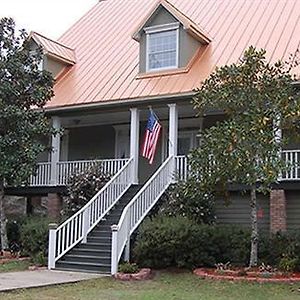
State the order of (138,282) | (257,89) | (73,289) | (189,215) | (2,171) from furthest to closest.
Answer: (2,171) < (189,215) < (257,89) < (138,282) < (73,289)

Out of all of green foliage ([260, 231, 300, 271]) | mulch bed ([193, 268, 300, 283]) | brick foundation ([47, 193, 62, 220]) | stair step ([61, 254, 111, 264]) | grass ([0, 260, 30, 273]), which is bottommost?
grass ([0, 260, 30, 273])

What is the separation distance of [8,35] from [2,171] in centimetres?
463

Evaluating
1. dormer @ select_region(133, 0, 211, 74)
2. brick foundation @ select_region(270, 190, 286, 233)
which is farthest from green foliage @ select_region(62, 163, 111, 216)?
brick foundation @ select_region(270, 190, 286, 233)

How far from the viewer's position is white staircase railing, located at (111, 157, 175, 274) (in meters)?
15.1

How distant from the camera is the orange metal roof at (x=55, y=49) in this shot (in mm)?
22562

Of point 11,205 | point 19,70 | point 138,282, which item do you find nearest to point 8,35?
point 19,70

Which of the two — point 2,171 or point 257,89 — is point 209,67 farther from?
point 2,171

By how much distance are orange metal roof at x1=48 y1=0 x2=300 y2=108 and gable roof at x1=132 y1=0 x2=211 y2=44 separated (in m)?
0.40

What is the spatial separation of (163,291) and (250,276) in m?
2.56

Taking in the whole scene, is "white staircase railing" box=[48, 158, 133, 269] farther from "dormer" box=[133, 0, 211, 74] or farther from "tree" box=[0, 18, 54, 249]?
"dormer" box=[133, 0, 211, 74]

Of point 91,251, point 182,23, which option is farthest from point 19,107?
point 182,23

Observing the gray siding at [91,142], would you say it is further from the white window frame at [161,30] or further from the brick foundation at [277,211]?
the brick foundation at [277,211]

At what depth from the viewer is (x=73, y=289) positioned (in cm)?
1237

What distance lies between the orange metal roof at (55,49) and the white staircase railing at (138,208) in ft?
23.4
